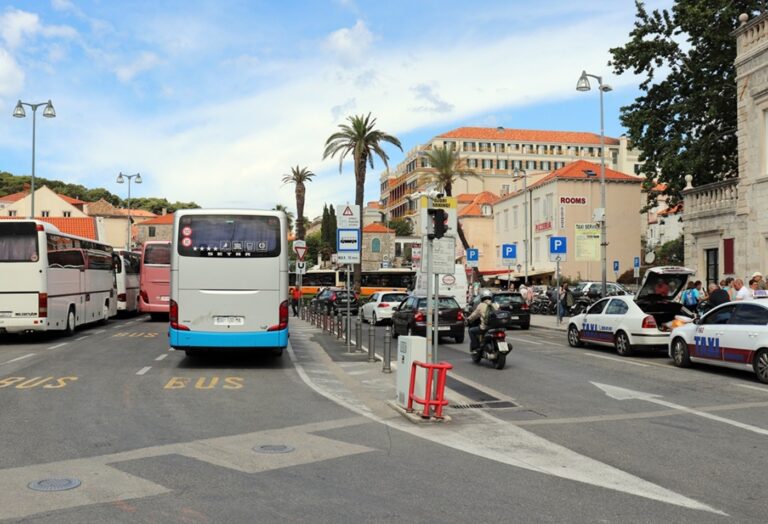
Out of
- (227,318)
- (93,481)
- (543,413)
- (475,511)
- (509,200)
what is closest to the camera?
(475,511)

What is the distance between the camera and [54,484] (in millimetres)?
6379

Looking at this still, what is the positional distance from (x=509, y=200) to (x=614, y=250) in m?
12.7

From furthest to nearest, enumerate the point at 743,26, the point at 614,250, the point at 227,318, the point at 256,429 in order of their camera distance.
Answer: the point at 614,250 < the point at 743,26 < the point at 227,318 < the point at 256,429

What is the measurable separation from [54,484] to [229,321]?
889 cm

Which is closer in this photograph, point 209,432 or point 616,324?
point 209,432

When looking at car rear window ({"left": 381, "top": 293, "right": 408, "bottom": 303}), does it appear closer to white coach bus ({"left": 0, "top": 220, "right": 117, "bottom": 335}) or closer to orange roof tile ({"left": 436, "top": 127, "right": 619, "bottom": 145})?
white coach bus ({"left": 0, "top": 220, "right": 117, "bottom": 335})

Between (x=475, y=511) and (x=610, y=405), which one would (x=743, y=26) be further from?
(x=475, y=511)

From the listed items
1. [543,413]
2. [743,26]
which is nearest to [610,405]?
[543,413]

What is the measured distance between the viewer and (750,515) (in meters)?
5.79

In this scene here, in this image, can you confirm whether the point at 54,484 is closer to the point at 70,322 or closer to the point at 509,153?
the point at 70,322

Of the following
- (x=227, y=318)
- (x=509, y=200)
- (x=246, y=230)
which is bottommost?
(x=227, y=318)

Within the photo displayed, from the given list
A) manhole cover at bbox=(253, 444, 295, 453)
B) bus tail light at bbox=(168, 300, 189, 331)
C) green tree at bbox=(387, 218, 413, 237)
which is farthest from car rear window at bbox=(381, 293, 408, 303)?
green tree at bbox=(387, 218, 413, 237)

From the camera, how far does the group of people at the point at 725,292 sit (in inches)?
703

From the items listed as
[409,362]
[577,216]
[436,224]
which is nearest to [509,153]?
[577,216]
